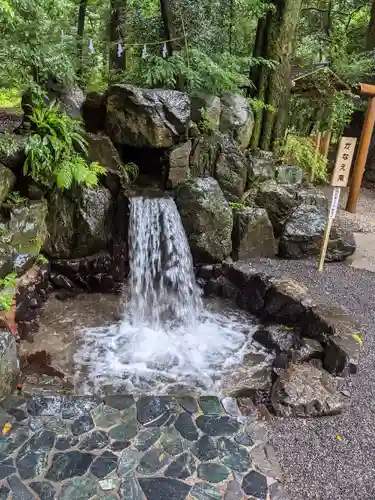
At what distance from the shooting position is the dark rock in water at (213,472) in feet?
11.0

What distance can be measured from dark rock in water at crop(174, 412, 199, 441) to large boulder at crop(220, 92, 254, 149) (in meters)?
6.23

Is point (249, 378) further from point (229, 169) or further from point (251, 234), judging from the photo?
point (229, 169)

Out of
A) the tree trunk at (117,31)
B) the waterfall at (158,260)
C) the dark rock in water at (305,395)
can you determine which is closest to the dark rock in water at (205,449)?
the dark rock in water at (305,395)

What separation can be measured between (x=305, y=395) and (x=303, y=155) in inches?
291

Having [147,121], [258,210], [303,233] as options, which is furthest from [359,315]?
[147,121]

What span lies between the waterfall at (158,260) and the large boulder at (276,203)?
6.40 feet

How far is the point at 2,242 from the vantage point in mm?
6016

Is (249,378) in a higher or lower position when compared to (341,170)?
lower

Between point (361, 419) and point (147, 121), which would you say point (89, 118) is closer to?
point (147, 121)

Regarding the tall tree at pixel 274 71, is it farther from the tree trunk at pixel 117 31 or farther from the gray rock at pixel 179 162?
the tree trunk at pixel 117 31

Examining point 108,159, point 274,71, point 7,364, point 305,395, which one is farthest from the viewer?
point 274,71

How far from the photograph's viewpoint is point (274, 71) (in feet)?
30.2

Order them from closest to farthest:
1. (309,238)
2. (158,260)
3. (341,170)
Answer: (341,170), (158,260), (309,238)

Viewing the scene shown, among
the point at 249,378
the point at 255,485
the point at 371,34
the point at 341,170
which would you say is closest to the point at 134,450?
the point at 255,485
